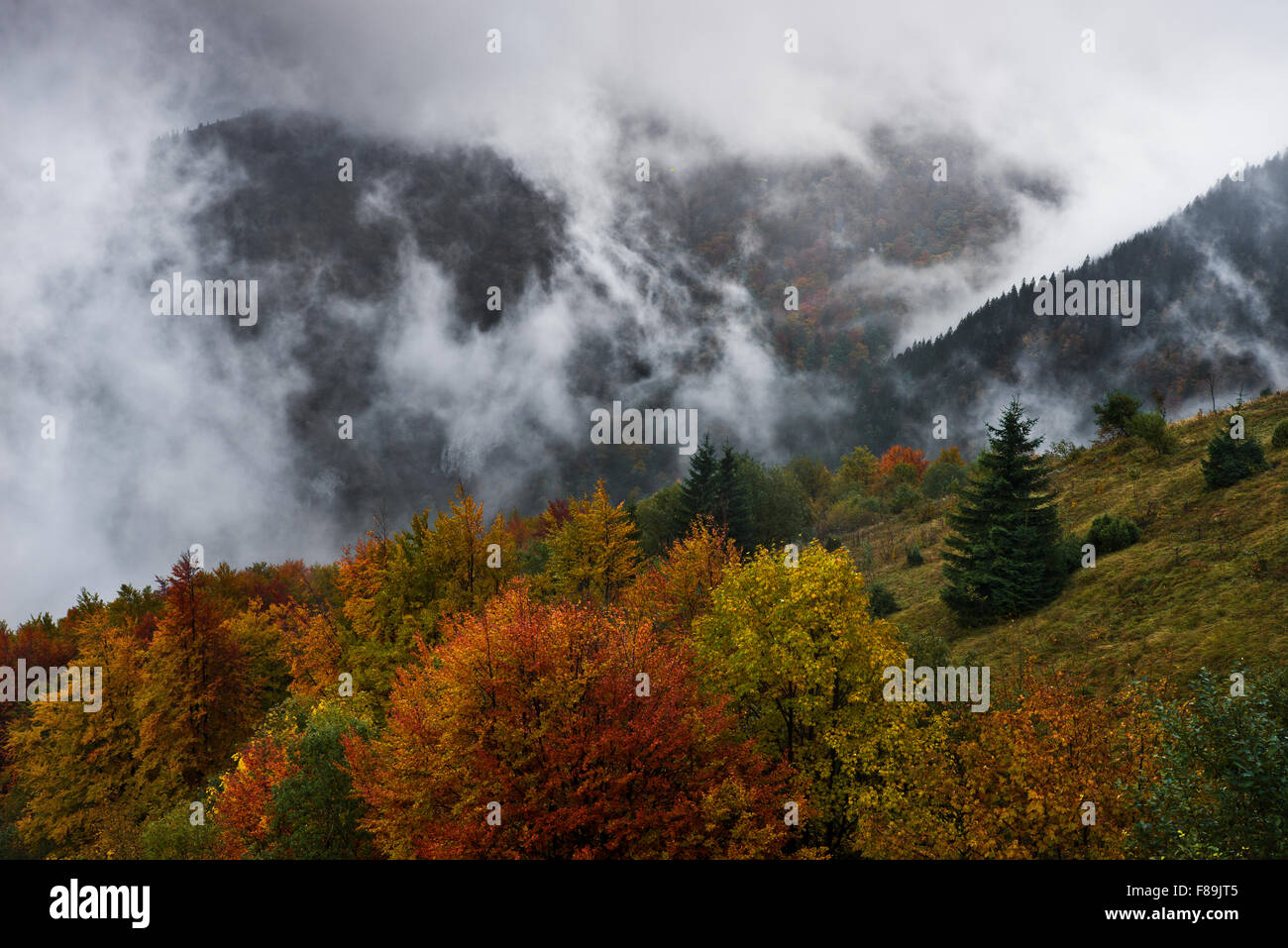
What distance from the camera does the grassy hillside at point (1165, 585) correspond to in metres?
26.3

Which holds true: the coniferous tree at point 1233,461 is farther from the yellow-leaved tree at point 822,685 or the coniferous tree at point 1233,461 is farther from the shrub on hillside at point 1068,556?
the yellow-leaved tree at point 822,685

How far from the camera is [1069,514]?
47.4m

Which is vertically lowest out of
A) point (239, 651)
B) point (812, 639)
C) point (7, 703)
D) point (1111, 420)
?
point (7, 703)

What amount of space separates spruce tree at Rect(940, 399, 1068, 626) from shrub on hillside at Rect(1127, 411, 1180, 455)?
1683 centimetres

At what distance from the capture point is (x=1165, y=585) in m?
32.0

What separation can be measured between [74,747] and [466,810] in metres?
44.5

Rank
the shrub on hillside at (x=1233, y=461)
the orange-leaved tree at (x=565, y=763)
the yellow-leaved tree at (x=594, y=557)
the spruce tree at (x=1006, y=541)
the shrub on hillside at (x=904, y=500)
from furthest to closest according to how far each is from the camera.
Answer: the shrub on hillside at (x=904, y=500), the yellow-leaved tree at (x=594, y=557), the shrub on hillside at (x=1233, y=461), the spruce tree at (x=1006, y=541), the orange-leaved tree at (x=565, y=763)

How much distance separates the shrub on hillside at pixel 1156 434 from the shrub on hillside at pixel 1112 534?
47.6 feet

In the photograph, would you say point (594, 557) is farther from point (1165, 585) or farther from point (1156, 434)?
point (1156, 434)

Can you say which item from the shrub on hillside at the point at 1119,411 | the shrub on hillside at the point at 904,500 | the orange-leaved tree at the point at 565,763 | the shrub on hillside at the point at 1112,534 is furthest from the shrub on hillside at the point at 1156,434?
the orange-leaved tree at the point at 565,763

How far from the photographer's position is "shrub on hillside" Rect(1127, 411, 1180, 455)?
49.7 metres

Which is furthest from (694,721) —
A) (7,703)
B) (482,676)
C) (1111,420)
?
(7,703)
